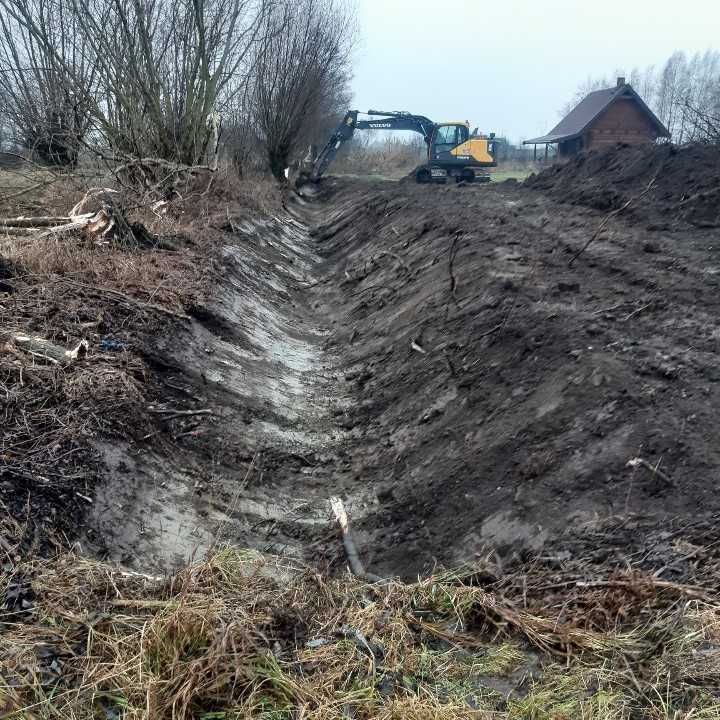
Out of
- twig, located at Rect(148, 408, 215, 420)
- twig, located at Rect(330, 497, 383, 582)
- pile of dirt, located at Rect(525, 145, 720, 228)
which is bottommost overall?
twig, located at Rect(330, 497, 383, 582)

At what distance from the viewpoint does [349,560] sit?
14.4 feet

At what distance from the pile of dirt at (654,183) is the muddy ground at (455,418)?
84cm

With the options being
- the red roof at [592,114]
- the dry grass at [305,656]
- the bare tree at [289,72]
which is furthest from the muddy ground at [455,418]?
the red roof at [592,114]

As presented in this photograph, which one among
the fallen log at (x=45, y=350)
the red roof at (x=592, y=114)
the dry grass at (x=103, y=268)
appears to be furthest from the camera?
the red roof at (x=592, y=114)

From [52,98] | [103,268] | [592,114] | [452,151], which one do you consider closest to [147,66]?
[52,98]

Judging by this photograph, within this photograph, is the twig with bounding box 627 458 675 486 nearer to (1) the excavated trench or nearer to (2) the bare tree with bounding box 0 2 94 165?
(1) the excavated trench

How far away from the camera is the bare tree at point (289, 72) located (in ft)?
74.2

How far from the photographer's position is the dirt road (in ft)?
12.9

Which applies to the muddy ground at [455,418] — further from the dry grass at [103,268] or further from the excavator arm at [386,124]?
the excavator arm at [386,124]

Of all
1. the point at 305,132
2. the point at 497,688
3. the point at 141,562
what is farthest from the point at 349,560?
the point at 305,132

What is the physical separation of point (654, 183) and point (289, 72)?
15948 mm

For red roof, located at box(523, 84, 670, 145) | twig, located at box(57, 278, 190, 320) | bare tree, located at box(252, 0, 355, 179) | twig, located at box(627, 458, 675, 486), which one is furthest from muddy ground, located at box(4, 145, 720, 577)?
red roof, located at box(523, 84, 670, 145)

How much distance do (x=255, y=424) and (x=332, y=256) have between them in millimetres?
10003

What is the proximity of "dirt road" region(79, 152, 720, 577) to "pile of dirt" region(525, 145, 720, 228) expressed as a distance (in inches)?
45.8
